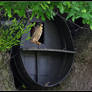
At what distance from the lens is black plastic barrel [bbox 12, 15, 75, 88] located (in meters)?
4.31

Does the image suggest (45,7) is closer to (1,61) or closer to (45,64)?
(1,61)

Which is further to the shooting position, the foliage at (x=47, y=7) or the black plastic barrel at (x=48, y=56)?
the black plastic barrel at (x=48, y=56)

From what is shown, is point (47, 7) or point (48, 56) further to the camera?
point (48, 56)

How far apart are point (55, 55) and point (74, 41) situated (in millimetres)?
507

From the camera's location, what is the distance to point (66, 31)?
467 centimetres

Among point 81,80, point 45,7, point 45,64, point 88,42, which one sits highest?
point 45,7

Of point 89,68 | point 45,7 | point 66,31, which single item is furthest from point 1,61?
point 45,7

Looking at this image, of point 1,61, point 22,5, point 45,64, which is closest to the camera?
point 22,5

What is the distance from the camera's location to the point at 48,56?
15.3 ft

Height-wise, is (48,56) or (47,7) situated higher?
(47,7)

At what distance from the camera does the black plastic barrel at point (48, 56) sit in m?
4.31

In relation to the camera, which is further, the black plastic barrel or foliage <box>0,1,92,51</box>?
the black plastic barrel

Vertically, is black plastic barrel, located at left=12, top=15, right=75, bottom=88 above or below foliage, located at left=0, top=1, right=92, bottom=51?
below

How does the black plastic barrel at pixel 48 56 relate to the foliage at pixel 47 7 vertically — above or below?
below
